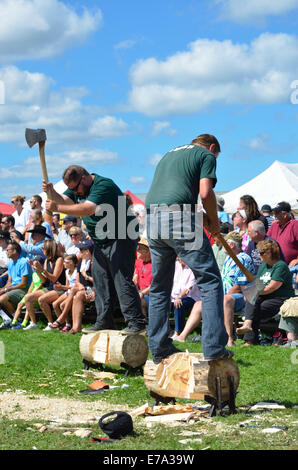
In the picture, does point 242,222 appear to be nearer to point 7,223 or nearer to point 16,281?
point 16,281

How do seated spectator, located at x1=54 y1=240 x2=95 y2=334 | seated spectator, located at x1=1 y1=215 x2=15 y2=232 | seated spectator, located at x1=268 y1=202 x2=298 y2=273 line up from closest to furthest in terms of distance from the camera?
seated spectator, located at x1=268 y1=202 x2=298 y2=273, seated spectator, located at x1=54 y1=240 x2=95 y2=334, seated spectator, located at x1=1 y1=215 x2=15 y2=232

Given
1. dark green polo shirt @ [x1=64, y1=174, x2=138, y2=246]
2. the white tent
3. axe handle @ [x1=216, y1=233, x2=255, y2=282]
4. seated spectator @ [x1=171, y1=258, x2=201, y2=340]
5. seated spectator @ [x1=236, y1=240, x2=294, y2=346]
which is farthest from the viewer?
the white tent

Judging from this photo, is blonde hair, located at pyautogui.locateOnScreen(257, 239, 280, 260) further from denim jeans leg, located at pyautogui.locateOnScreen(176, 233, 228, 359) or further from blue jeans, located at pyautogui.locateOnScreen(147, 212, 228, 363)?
denim jeans leg, located at pyautogui.locateOnScreen(176, 233, 228, 359)

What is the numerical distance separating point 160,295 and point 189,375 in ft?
2.32

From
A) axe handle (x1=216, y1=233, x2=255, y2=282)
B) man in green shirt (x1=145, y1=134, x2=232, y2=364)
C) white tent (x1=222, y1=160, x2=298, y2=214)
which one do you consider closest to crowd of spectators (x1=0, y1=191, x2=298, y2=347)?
axe handle (x1=216, y1=233, x2=255, y2=282)

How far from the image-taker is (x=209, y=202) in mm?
5242

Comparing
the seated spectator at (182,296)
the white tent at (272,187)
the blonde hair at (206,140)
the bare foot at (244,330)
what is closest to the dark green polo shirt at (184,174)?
the blonde hair at (206,140)

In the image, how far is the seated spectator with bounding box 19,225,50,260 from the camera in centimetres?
1245

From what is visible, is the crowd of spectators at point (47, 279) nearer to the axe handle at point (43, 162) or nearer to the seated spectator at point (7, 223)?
the seated spectator at point (7, 223)

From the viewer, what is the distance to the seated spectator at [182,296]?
9.71 m

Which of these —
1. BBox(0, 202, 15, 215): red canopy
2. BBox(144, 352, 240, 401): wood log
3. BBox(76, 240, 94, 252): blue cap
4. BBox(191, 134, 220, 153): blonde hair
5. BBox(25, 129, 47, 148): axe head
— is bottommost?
BBox(144, 352, 240, 401): wood log

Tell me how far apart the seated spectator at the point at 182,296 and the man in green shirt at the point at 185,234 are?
4.01 m
